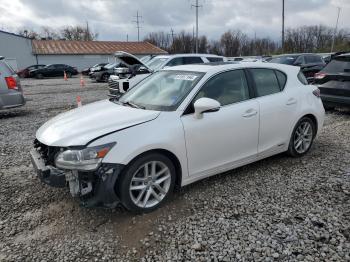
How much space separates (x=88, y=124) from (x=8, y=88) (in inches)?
251

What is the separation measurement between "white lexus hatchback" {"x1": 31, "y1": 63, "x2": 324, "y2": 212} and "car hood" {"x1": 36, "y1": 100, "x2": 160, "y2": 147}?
0.01 meters

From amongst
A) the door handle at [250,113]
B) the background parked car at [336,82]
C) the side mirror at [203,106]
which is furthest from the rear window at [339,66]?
the side mirror at [203,106]

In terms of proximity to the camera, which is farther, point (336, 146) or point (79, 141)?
point (336, 146)

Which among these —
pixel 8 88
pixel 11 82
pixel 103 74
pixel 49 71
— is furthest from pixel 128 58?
pixel 49 71

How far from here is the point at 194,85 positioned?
384cm

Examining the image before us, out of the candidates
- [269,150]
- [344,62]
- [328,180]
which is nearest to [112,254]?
[269,150]

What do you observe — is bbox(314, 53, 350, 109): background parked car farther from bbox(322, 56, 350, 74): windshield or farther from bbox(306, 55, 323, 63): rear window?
bbox(306, 55, 323, 63): rear window

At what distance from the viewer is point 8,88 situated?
8578mm

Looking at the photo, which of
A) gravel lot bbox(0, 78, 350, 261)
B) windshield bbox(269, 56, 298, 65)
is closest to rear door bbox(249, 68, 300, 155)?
gravel lot bbox(0, 78, 350, 261)

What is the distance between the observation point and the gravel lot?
9.32ft

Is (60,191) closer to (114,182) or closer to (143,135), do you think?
(114,182)

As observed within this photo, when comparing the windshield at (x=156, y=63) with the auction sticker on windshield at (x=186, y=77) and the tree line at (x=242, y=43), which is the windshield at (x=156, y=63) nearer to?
the auction sticker on windshield at (x=186, y=77)

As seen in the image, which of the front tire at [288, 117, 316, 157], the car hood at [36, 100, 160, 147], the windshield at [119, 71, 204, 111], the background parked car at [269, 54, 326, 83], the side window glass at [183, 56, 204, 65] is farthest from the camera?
the background parked car at [269, 54, 326, 83]

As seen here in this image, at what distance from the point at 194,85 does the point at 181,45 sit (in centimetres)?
6687
